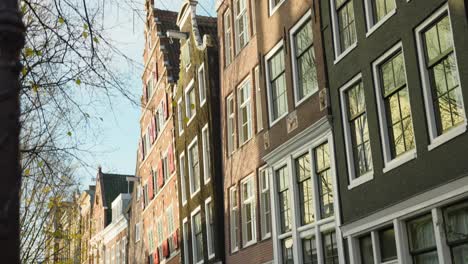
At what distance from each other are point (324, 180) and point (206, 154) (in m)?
9.88

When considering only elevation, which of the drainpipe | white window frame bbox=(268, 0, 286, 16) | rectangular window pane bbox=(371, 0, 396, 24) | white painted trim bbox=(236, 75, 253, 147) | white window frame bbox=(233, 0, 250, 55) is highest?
white window frame bbox=(233, 0, 250, 55)

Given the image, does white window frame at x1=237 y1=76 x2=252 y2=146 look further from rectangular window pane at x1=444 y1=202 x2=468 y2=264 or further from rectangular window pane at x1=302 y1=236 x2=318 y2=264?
rectangular window pane at x1=444 y1=202 x2=468 y2=264

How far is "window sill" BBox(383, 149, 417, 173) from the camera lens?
12.6 metres

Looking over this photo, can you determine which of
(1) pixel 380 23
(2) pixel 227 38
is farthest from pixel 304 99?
(2) pixel 227 38

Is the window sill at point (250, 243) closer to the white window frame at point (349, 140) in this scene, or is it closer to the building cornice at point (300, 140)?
the building cornice at point (300, 140)

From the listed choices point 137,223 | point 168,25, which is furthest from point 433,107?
point 137,223

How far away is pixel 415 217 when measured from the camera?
503 inches

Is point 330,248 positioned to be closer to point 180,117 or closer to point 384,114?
point 384,114

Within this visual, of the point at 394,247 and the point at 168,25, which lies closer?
the point at 394,247

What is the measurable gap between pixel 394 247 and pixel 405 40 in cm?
394

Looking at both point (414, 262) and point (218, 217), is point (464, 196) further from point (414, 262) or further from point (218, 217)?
point (218, 217)

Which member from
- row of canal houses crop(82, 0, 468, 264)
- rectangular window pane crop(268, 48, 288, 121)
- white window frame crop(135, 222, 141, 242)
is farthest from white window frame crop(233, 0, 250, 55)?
white window frame crop(135, 222, 141, 242)

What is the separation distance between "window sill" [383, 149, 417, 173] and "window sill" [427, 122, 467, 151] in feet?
1.83

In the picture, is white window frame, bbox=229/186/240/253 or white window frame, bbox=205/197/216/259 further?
white window frame, bbox=205/197/216/259
